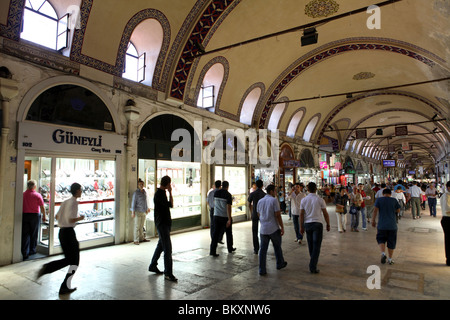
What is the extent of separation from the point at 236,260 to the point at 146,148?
161 inches

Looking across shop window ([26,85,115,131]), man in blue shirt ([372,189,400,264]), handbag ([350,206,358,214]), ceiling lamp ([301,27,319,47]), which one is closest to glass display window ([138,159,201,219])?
shop window ([26,85,115,131])

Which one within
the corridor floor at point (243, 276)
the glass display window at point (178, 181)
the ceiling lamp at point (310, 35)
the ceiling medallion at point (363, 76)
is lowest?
the corridor floor at point (243, 276)

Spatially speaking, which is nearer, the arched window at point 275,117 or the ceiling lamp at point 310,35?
the ceiling lamp at point 310,35

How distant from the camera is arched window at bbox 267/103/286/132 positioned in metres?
14.8

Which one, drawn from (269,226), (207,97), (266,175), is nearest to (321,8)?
(207,97)

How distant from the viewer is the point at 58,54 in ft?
20.7

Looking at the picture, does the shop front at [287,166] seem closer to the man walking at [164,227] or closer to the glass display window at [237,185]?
the glass display window at [237,185]

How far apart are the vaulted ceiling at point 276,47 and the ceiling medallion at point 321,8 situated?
0.03m

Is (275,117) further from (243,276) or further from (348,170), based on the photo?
(348,170)

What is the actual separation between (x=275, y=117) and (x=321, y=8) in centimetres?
648

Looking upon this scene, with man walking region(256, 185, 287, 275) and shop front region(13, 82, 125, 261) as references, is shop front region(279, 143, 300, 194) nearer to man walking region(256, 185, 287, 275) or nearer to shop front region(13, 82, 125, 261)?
shop front region(13, 82, 125, 261)

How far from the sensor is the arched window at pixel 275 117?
48.6 ft

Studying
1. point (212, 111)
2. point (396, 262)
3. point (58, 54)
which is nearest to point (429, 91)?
point (212, 111)

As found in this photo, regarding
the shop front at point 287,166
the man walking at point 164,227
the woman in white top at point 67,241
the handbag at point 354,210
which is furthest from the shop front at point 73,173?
the shop front at point 287,166
